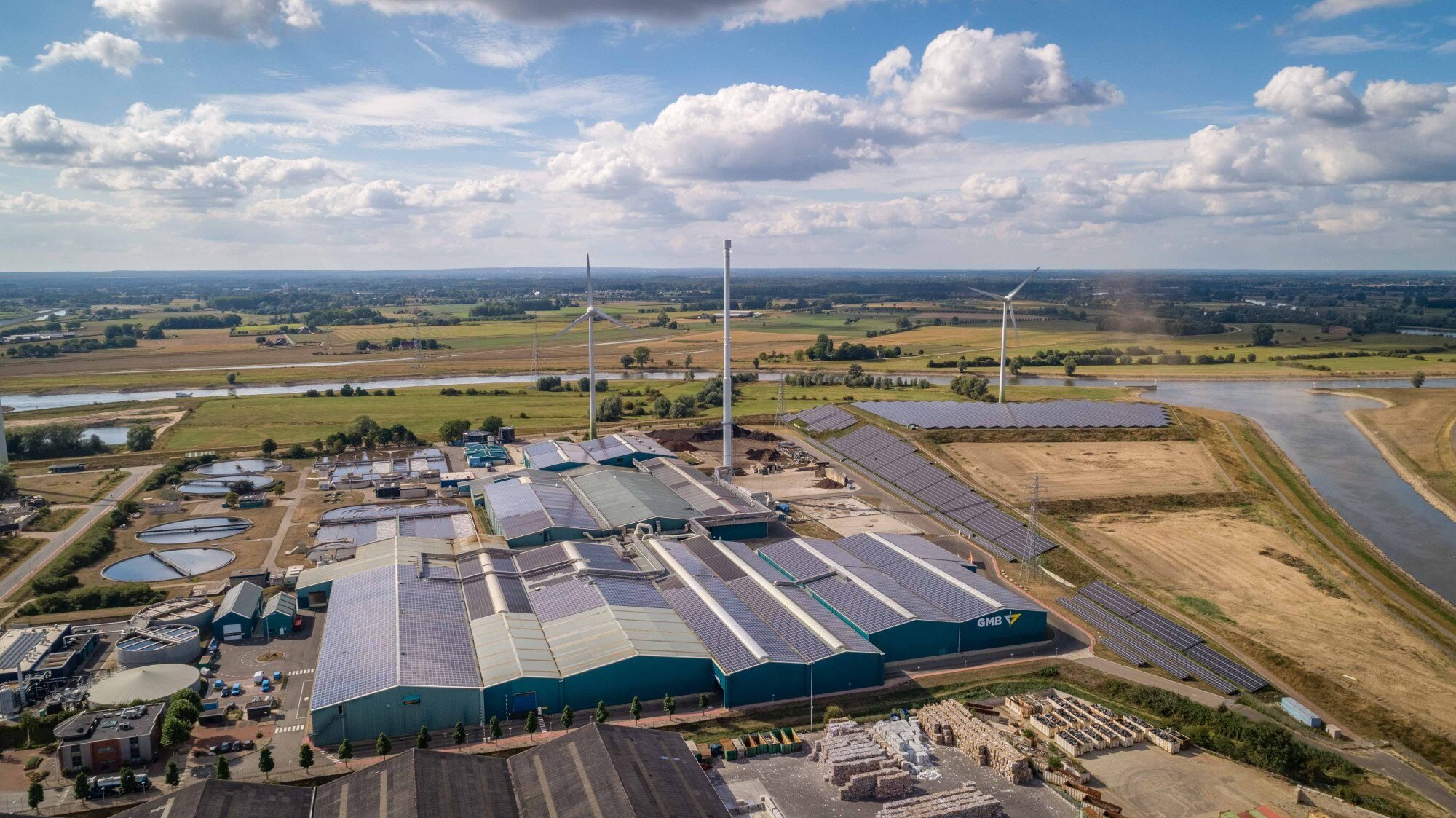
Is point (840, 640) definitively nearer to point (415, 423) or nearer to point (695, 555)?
point (695, 555)

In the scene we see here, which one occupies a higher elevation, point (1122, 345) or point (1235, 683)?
point (1122, 345)

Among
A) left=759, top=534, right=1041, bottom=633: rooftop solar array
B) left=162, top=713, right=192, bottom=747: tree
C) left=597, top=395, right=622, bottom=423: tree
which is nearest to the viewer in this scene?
left=162, top=713, right=192, bottom=747: tree

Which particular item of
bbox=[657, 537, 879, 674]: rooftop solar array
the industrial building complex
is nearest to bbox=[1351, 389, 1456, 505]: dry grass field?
the industrial building complex

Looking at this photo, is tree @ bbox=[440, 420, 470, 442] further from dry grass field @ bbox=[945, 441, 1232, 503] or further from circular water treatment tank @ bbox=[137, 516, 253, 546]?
dry grass field @ bbox=[945, 441, 1232, 503]

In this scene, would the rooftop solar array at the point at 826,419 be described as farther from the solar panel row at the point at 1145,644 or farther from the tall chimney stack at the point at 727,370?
the solar panel row at the point at 1145,644

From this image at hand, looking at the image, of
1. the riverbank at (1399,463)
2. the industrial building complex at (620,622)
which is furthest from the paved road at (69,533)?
the riverbank at (1399,463)

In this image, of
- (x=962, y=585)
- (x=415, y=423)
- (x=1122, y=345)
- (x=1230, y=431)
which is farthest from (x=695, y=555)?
(x=1122, y=345)
